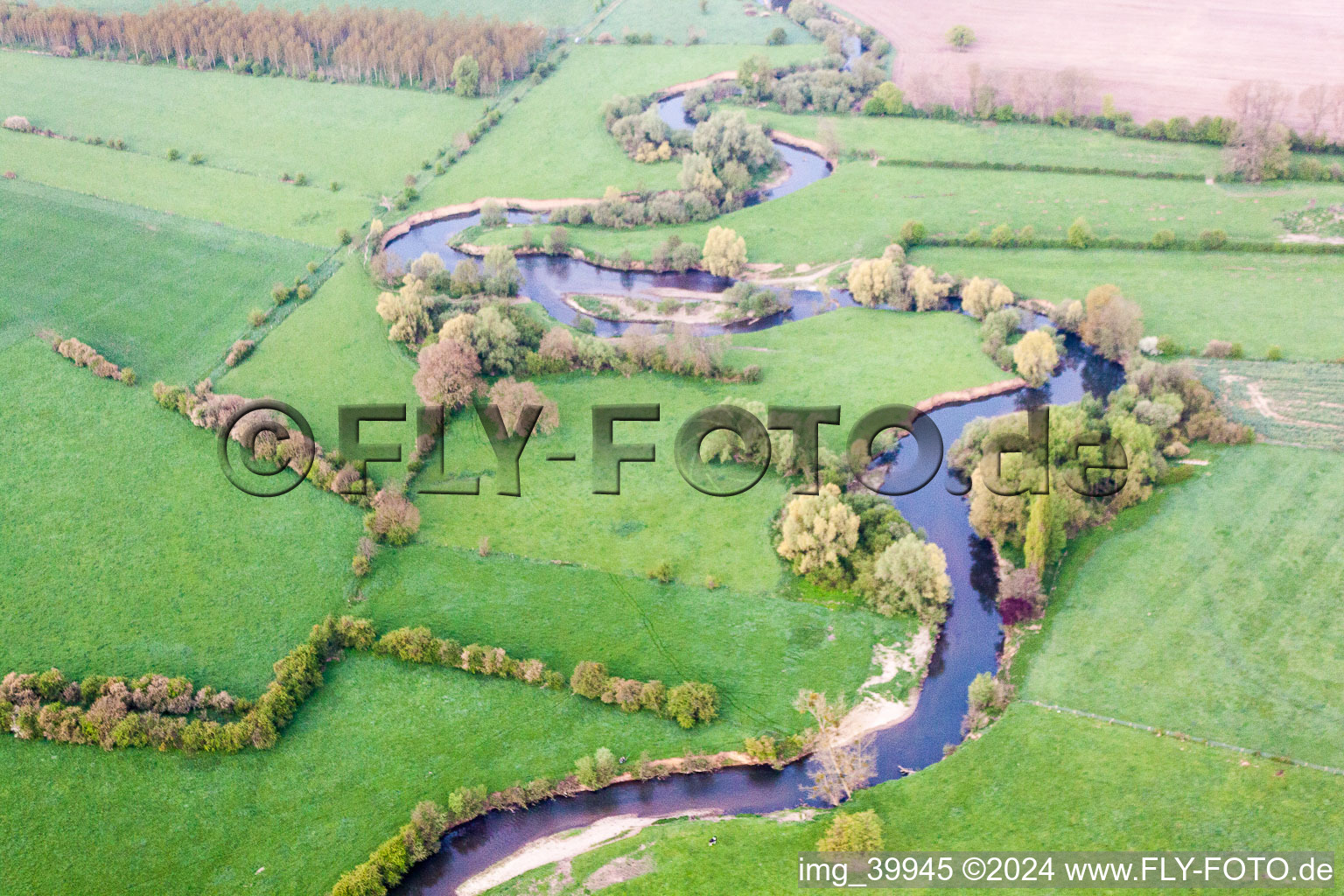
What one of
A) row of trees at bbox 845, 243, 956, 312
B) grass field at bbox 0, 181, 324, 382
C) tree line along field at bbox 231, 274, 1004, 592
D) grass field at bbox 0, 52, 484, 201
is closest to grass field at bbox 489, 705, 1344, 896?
tree line along field at bbox 231, 274, 1004, 592

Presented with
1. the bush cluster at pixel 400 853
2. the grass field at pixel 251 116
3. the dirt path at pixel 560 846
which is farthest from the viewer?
the grass field at pixel 251 116

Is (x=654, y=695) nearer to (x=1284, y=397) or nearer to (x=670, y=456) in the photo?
(x=670, y=456)

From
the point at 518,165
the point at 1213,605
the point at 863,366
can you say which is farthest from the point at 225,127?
the point at 1213,605

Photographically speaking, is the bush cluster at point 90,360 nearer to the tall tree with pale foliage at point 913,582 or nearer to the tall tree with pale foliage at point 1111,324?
the tall tree with pale foliage at point 913,582

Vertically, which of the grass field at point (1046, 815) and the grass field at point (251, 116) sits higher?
the grass field at point (251, 116)


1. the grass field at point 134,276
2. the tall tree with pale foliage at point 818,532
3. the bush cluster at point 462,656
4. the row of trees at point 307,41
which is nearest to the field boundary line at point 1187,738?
the tall tree with pale foliage at point 818,532

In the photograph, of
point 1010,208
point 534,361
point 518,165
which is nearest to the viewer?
point 534,361

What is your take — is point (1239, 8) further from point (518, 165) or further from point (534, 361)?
point (534, 361)

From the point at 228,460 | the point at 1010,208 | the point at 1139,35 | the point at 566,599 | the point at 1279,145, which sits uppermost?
the point at 1139,35

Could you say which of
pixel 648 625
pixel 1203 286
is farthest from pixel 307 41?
Result: pixel 1203 286
